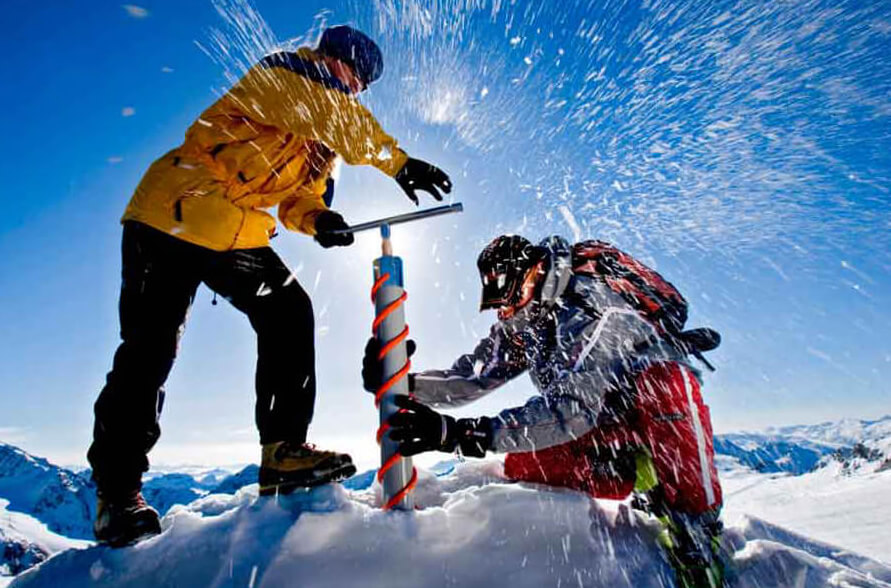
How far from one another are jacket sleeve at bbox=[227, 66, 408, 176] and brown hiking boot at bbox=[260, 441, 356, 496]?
1.54m

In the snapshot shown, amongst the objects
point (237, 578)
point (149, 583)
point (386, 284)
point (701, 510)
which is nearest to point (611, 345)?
point (701, 510)

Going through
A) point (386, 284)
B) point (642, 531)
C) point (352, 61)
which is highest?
point (352, 61)

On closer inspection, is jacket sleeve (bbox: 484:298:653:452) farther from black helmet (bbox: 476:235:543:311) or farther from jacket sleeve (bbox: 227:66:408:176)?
jacket sleeve (bbox: 227:66:408:176)

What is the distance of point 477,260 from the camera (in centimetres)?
364

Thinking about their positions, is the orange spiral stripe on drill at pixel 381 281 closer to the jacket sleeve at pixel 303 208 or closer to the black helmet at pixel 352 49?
the jacket sleeve at pixel 303 208

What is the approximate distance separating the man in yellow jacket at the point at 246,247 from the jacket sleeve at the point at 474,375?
1251mm

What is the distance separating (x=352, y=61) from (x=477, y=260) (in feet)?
5.34

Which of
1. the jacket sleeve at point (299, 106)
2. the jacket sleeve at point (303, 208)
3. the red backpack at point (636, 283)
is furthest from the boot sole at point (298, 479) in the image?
the red backpack at point (636, 283)

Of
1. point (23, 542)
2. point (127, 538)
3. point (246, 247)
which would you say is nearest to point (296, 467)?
point (127, 538)

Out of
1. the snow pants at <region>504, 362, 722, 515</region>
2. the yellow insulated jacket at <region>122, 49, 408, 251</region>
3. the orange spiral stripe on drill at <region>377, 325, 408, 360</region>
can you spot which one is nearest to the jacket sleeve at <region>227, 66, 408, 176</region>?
the yellow insulated jacket at <region>122, 49, 408, 251</region>

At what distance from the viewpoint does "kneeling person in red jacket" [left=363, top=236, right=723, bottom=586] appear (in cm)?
236

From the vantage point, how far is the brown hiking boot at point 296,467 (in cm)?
229

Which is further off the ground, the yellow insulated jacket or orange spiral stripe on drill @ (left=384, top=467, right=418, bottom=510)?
the yellow insulated jacket

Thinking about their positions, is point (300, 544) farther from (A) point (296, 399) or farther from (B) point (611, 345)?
(B) point (611, 345)
